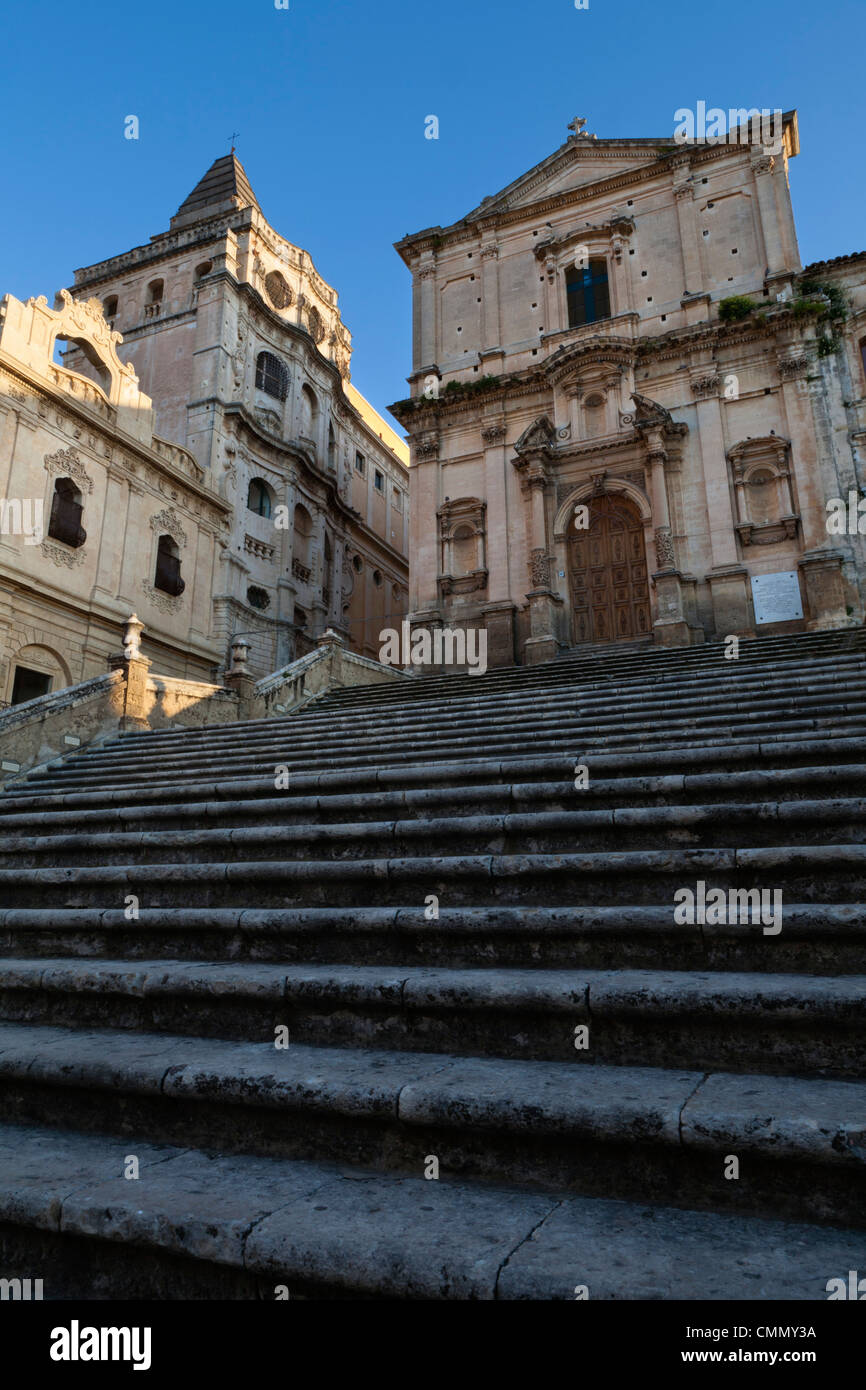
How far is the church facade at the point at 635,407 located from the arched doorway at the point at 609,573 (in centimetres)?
5

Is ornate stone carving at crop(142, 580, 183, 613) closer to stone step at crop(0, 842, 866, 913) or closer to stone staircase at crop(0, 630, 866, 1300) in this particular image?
stone staircase at crop(0, 630, 866, 1300)

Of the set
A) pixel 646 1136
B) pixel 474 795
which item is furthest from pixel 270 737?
pixel 646 1136

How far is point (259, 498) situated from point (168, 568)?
6.46m

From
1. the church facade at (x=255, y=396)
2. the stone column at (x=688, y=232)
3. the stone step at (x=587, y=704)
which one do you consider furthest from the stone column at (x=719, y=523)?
the church facade at (x=255, y=396)

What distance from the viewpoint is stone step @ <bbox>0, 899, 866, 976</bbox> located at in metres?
3.26

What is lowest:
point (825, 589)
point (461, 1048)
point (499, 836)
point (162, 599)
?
point (461, 1048)

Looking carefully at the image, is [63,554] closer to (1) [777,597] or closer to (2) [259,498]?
(2) [259,498]

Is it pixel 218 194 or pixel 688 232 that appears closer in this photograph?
pixel 688 232

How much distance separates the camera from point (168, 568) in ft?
76.9

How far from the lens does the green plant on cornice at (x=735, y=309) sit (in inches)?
760

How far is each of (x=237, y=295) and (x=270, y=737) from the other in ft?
79.7

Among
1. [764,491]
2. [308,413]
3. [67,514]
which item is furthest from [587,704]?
[308,413]

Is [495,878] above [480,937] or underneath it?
above

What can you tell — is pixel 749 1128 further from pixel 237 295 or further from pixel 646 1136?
pixel 237 295
